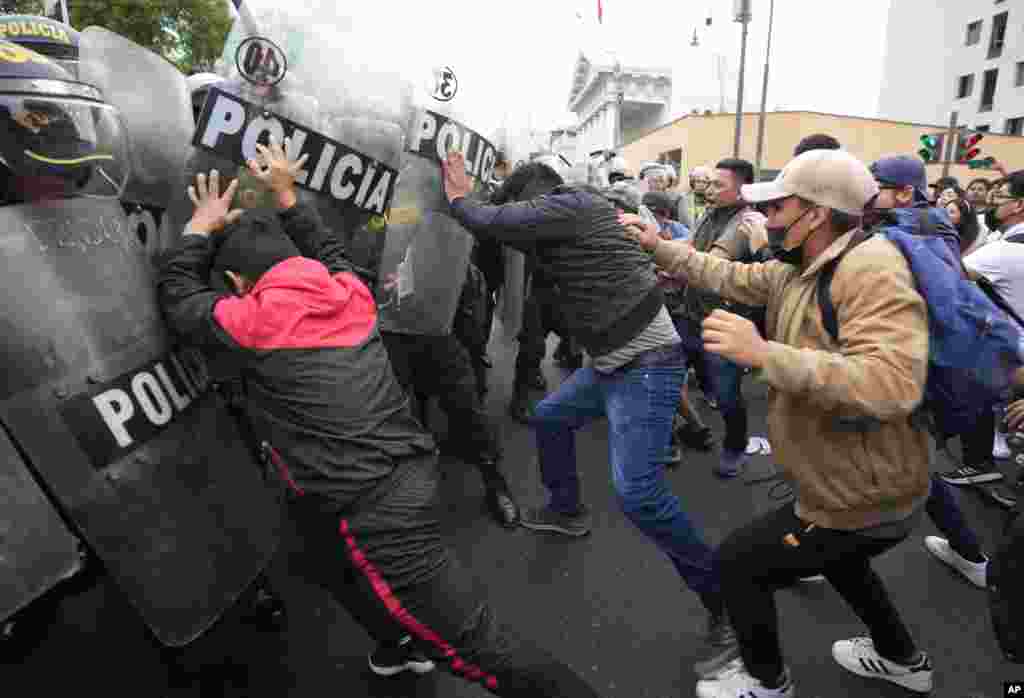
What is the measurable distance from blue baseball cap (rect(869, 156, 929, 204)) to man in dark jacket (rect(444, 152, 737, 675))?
156cm

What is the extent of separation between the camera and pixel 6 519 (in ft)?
3.83

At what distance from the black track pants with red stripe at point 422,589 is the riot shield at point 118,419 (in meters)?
0.24

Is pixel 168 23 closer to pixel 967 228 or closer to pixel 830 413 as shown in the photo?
pixel 967 228

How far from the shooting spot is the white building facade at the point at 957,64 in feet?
108

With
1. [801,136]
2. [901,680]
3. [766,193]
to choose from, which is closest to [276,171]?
[766,193]

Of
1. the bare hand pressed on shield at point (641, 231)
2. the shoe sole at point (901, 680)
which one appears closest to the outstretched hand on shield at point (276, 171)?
the bare hand pressed on shield at point (641, 231)

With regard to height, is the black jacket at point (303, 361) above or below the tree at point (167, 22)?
below

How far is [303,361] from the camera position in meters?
1.59

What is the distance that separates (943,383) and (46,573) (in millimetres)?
2207

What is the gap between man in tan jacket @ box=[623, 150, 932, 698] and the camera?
1471 mm

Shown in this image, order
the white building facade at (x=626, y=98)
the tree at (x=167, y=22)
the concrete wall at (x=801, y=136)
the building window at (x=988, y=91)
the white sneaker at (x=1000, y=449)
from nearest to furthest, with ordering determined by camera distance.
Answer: the white sneaker at (x=1000, y=449)
the tree at (x=167, y=22)
the concrete wall at (x=801, y=136)
the building window at (x=988, y=91)
the white building facade at (x=626, y=98)

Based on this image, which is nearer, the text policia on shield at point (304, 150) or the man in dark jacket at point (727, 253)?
the text policia on shield at point (304, 150)

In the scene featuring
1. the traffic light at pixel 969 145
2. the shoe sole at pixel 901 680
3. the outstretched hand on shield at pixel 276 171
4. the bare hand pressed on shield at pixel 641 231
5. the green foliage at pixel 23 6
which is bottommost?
the shoe sole at pixel 901 680

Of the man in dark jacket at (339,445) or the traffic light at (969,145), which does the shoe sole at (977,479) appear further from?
the traffic light at (969,145)
